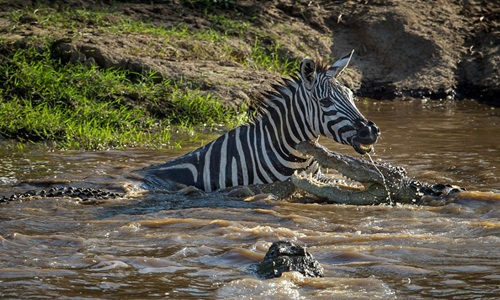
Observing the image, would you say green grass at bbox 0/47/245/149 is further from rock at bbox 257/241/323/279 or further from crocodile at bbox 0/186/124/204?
rock at bbox 257/241/323/279

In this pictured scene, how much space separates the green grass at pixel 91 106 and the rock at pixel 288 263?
Result: 540 centimetres

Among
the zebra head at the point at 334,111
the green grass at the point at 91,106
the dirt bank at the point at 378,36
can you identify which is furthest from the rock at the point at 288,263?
the dirt bank at the point at 378,36

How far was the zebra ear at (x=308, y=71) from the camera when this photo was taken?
28.1ft

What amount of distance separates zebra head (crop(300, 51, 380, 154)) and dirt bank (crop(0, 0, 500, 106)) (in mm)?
4941

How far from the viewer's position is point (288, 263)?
5727mm

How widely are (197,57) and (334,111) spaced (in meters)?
5.56

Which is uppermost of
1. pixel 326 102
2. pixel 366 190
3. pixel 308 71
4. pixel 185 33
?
pixel 185 33

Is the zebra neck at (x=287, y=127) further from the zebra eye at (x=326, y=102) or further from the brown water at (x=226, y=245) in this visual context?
the brown water at (x=226, y=245)

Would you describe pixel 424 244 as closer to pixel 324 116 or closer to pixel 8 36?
pixel 324 116

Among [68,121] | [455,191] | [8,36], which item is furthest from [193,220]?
[8,36]

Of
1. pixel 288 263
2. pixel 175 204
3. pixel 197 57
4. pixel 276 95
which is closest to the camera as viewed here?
pixel 288 263

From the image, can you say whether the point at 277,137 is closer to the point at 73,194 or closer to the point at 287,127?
the point at 287,127

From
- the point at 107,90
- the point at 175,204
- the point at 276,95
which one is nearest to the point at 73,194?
the point at 175,204

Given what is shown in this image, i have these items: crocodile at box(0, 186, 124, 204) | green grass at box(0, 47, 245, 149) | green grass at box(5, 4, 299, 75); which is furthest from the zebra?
green grass at box(5, 4, 299, 75)
